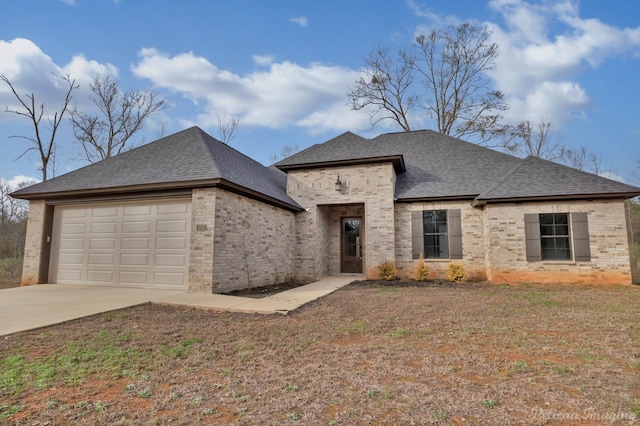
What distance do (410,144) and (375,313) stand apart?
36.2 ft

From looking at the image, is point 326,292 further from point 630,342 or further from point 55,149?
point 55,149

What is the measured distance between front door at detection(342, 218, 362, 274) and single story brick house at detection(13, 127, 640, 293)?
0.04m

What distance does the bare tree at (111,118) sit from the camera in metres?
21.0

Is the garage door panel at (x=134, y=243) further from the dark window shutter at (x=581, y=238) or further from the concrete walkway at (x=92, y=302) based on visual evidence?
the dark window shutter at (x=581, y=238)

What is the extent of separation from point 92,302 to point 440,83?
22.1m

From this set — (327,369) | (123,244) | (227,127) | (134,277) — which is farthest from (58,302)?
(227,127)

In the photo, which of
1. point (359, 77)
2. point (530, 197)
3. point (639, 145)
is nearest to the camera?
point (530, 197)

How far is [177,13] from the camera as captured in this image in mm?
11000

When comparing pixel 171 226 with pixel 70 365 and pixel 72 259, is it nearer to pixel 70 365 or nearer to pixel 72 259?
pixel 72 259

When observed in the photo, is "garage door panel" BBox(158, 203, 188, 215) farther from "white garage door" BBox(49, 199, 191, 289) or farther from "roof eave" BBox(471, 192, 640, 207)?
"roof eave" BBox(471, 192, 640, 207)

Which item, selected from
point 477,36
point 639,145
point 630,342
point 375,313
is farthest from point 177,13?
point 639,145

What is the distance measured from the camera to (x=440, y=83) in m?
21.5

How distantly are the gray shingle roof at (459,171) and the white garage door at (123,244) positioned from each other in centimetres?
550

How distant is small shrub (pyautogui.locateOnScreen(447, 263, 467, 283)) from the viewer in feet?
36.6
